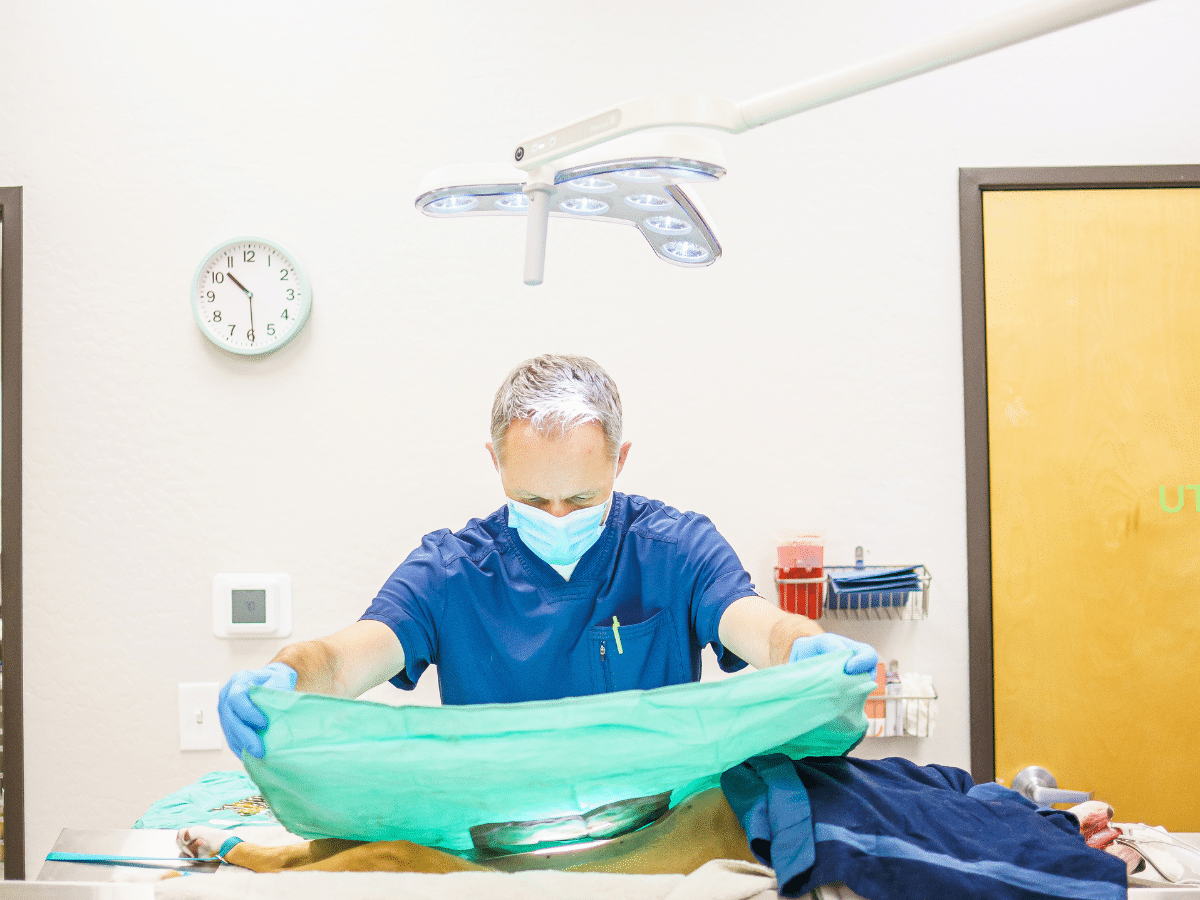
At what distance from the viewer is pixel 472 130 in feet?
7.10

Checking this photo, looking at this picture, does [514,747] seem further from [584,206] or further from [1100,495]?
[1100,495]

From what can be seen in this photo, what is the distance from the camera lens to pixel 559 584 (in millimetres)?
1547

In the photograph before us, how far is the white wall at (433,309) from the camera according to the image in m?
2.16

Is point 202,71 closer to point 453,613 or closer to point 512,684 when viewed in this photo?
point 453,613

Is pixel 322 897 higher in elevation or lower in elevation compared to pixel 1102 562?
lower

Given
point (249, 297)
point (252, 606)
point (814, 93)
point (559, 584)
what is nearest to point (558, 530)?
point (559, 584)

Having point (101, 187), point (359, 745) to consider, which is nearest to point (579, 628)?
point (359, 745)

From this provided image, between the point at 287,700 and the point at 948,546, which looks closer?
the point at 287,700

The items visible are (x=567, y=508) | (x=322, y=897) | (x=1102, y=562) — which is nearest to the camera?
(x=322, y=897)

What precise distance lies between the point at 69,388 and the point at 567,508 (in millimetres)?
1466

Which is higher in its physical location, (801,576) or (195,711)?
(801,576)

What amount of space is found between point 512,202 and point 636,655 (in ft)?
2.65

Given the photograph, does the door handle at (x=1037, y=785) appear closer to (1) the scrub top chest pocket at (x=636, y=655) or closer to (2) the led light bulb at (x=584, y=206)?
(1) the scrub top chest pocket at (x=636, y=655)

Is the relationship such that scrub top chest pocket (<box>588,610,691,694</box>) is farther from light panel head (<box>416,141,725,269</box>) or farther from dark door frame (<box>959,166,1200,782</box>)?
dark door frame (<box>959,166,1200,782</box>)
